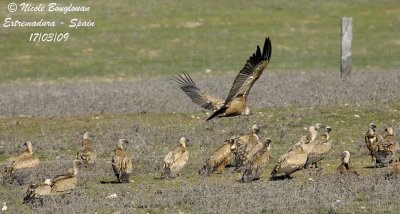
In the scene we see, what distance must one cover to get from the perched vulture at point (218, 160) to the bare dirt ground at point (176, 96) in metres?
6.36

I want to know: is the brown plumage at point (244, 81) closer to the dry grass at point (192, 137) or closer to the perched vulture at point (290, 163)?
the dry grass at point (192, 137)

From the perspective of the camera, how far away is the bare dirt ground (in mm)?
23859

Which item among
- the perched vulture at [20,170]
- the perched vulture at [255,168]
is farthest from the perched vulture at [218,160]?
the perched vulture at [20,170]

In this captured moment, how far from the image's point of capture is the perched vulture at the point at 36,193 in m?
13.9

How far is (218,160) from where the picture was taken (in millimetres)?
16766

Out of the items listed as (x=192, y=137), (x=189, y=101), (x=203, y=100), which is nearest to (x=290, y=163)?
(x=203, y=100)

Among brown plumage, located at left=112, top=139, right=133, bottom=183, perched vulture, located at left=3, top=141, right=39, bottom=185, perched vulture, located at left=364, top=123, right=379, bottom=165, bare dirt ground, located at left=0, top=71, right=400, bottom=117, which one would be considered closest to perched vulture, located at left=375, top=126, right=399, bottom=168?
perched vulture, located at left=364, top=123, right=379, bottom=165

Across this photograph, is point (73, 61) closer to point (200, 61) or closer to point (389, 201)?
point (200, 61)

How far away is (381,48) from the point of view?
42.0 m

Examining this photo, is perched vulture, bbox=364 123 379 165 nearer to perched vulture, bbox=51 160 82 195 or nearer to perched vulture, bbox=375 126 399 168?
perched vulture, bbox=375 126 399 168

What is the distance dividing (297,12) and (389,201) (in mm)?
35474

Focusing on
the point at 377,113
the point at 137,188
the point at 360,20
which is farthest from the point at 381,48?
the point at 137,188

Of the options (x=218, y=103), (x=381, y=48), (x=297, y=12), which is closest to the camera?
(x=218, y=103)

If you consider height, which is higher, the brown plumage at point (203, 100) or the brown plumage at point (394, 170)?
the brown plumage at point (203, 100)
